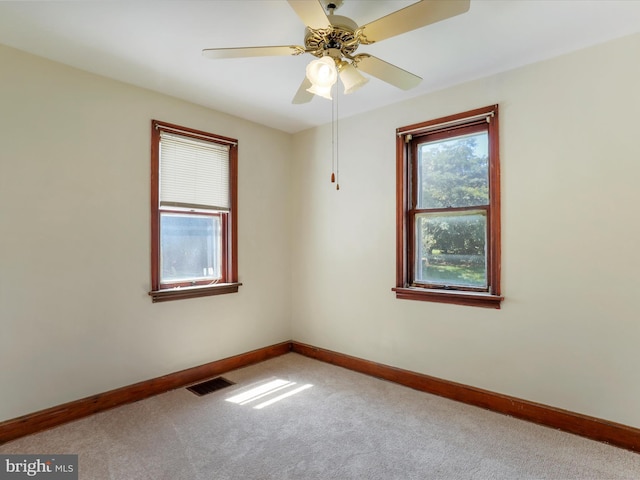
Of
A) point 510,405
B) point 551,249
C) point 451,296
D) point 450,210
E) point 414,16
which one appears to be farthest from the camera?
point 450,210

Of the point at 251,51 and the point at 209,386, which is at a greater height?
the point at 251,51

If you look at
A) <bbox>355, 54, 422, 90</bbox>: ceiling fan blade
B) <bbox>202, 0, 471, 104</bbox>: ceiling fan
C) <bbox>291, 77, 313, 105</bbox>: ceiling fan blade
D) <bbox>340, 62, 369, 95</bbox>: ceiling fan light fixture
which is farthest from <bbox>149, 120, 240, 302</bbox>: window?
<bbox>355, 54, 422, 90</bbox>: ceiling fan blade

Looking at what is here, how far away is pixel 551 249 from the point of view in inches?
96.6

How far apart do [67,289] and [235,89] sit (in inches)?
79.5

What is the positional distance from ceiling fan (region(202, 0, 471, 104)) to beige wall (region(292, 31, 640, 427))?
3.69ft

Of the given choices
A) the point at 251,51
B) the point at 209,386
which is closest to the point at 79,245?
the point at 209,386

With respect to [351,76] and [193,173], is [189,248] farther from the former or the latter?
[351,76]

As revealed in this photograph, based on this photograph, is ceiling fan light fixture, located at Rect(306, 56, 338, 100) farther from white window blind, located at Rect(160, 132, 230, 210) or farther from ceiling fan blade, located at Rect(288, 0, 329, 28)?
white window blind, located at Rect(160, 132, 230, 210)

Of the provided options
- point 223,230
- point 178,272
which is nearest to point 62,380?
point 178,272

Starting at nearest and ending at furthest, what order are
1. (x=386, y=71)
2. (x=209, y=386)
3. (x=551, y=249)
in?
1. (x=386, y=71)
2. (x=551, y=249)
3. (x=209, y=386)

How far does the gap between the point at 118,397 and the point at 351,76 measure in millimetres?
2886

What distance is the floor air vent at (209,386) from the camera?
3.01m

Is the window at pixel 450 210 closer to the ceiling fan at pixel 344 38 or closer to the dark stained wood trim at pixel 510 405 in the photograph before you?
the dark stained wood trim at pixel 510 405

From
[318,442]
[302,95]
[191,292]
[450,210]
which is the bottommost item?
[318,442]
